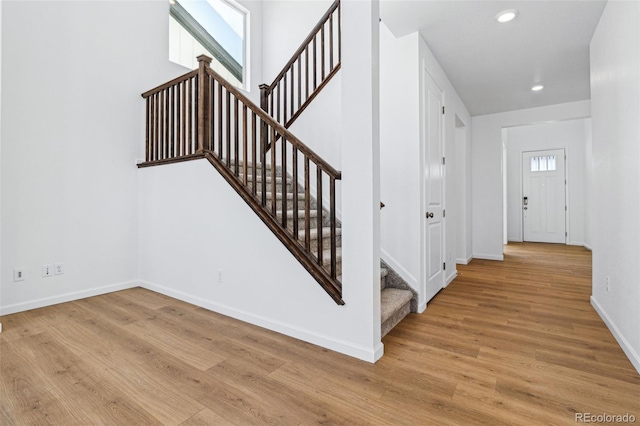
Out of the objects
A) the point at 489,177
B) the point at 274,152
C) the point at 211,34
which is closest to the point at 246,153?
the point at 274,152

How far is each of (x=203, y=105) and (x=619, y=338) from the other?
3782 millimetres

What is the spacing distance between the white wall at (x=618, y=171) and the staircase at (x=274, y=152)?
1.45 metres

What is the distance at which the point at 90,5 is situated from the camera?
3.22m

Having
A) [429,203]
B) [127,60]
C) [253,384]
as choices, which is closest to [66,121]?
[127,60]

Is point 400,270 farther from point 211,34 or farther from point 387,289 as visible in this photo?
point 211,34

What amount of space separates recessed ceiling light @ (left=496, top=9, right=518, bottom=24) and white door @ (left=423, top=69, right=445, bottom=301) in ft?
2.37

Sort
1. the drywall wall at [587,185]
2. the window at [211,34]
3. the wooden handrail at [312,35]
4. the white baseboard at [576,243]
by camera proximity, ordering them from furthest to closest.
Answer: the white baseboard at [576,243], the drywall wall at [587,185], the window at [211,34], the wooden handrail at [312,35]

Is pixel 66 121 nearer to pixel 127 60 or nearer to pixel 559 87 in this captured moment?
pixel 127 60

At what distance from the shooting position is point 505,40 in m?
3.15

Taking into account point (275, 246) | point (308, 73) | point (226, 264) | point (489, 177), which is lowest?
point (226, 264)

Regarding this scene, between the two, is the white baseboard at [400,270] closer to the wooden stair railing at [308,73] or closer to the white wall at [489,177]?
the wooden stair railing at [308,73]

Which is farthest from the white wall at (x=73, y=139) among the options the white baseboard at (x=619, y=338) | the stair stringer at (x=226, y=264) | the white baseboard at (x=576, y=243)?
the white baseboard at (x=576, y=243)

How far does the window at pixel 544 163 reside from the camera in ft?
25.2

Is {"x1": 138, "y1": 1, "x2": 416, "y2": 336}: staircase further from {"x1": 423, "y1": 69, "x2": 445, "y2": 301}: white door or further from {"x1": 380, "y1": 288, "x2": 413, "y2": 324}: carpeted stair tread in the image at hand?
{"x1": 423, "y1": 69, "x2": 445, "y2": 301}: white door
